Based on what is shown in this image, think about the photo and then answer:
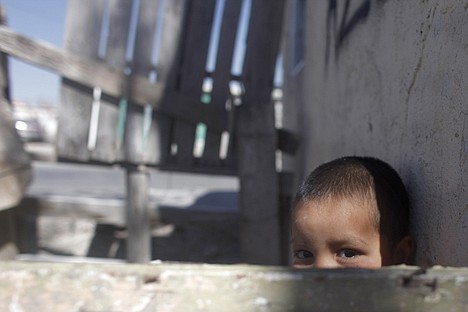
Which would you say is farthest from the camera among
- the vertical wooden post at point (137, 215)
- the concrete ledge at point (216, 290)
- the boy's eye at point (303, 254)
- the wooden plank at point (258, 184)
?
the vertical wooden post at point (137, 215)

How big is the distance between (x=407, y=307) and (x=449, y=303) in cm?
6

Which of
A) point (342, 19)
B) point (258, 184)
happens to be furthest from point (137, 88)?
point (342, 19)

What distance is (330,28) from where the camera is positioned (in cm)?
238

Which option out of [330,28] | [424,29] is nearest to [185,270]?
[424,29]

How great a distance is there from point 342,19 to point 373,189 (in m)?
1.05

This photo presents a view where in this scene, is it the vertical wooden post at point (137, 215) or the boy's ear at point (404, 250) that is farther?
the vertical wooden post at point (137, 215)

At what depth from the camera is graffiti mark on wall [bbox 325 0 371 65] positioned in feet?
6.01

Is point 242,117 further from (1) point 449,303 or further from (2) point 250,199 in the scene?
(1) point 449,303

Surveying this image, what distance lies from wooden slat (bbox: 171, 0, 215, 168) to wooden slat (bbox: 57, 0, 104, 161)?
61 cm

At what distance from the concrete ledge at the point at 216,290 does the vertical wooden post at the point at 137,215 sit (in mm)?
2772

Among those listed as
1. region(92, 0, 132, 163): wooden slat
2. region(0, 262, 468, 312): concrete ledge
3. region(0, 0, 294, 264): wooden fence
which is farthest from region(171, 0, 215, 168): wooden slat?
region(0, 262, 468, 312): concrete ledge

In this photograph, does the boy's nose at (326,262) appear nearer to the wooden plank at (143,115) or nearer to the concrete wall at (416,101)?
the concrete wall at (416,101)

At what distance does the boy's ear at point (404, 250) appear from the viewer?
132 centimetres

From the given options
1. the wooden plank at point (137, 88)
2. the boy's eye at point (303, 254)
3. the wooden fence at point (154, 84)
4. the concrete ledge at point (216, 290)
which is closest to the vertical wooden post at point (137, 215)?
the wooden fence at point (154, 84)
